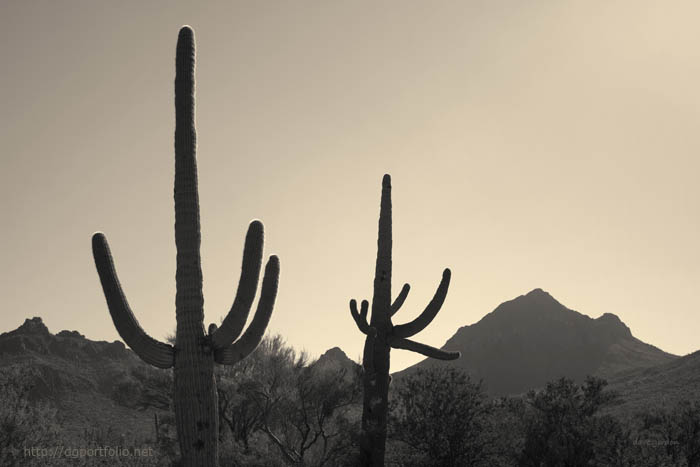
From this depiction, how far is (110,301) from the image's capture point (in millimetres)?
10258

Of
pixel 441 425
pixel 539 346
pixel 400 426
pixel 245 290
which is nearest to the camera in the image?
pixel 245 290

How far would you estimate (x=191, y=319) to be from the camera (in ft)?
33.3

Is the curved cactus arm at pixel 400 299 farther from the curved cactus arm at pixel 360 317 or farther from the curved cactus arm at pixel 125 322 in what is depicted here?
the curved cactus arm at pixel 125 322

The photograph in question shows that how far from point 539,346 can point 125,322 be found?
91.9 meters

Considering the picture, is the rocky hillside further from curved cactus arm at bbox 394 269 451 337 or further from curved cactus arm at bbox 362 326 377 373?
curved cactus arm at bbox 394 269 451 337

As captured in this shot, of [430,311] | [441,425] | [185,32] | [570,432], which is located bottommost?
[570,432]

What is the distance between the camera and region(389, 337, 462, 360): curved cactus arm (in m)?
17.0

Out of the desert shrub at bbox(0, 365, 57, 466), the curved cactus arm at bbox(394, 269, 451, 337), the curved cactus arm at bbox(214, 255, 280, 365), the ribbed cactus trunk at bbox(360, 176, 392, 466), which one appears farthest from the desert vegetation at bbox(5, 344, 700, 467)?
the curved cactus arm at bbox(214, 255, 280, 365)

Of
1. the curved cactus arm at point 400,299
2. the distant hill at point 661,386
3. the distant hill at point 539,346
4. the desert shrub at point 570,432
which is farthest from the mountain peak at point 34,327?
the curved cactus arm at point 400,299

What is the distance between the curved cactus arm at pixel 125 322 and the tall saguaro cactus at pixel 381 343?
7941 millimetres

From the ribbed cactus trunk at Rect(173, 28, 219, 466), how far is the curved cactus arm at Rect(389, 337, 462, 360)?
799cm

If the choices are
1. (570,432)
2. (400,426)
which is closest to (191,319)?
(400,426)

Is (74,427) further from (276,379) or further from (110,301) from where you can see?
(110,301)

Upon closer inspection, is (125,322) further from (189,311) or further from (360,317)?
(360,317)
